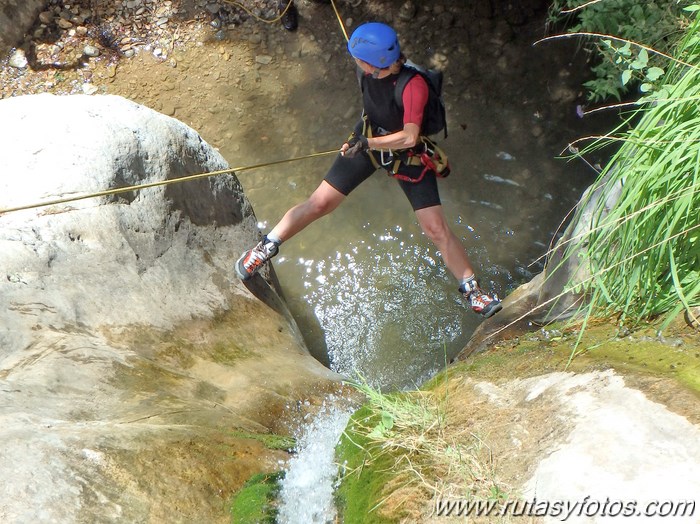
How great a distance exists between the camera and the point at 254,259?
419cm

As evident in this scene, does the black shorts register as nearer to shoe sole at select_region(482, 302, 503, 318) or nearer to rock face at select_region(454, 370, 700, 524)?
shoe sole at select_region(482, 302, 503, 318)

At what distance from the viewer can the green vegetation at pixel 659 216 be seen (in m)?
2.31

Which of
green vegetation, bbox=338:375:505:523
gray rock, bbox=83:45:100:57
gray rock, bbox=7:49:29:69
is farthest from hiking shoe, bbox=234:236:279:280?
gray rock, bbox=7:49:29:69

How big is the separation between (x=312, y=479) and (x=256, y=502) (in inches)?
12.6

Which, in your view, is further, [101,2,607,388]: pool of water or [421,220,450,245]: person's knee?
[101,2,607,388]: pool of water

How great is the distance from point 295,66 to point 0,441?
16.3ft

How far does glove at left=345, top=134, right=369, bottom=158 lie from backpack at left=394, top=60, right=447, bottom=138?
1.02 feet

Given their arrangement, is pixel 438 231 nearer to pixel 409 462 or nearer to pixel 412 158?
pixel 412 158

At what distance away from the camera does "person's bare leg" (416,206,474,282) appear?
405 cm

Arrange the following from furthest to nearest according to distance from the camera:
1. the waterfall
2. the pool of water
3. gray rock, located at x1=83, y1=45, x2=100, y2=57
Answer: gray rock, located at x1=83, y1=45, x2=100, y2=57 → the pool of water → the waterfall

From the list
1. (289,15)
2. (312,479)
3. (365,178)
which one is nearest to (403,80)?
(365,178)

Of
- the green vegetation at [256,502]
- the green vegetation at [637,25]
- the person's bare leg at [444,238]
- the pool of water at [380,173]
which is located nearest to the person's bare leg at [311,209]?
the person's bare leg at [444,238]

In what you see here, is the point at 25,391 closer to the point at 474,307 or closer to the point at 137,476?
the point at 137,476

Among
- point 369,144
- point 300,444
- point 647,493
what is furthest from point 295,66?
point 647,493
